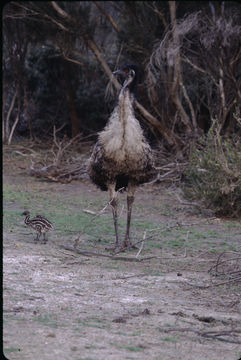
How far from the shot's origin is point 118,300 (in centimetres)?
538

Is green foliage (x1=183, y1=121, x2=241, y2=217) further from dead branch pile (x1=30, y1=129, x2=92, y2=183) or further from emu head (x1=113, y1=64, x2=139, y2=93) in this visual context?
dead branch pile (x1=30, y1=129, x2=92, y2=183)

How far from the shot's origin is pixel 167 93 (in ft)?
47.7

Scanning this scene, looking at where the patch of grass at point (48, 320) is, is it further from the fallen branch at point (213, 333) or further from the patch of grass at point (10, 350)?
the fallen branch at point (213, 333)

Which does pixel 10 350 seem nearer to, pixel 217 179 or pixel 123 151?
pixel 123 151

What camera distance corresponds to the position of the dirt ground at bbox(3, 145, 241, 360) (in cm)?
415

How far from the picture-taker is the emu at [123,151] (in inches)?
308

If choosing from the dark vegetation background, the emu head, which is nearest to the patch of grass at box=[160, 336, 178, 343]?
the emu head

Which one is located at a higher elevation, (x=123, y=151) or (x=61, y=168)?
(x=123, y=151)

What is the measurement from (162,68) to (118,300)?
9.03 metres

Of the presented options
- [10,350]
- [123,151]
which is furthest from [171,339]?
[123,151]

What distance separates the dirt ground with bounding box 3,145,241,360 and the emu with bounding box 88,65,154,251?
835mm

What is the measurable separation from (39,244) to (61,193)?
17.0 ft

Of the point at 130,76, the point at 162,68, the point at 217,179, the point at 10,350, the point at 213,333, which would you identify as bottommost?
the point at 213,333

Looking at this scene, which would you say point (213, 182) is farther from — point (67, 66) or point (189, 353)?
point (67, 66)
